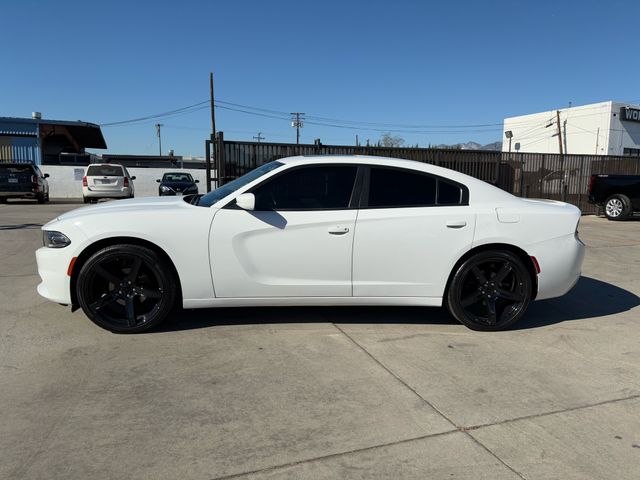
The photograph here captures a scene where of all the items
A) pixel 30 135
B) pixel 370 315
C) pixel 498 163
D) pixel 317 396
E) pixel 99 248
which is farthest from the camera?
pixel 30 135

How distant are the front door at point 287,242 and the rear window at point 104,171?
16.1 meters

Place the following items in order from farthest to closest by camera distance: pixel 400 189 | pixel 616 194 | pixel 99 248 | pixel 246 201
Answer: pixel 616 194 → pixel 400 189 → pixel 99 248 → pixel 246 201

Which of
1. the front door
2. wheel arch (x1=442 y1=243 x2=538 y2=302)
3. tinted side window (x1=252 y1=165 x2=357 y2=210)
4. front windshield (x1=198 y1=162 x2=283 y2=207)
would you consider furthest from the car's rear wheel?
front windshield (x1=198 y1=162 x2=283 y2=207)

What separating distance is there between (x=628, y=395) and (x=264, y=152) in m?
10.4

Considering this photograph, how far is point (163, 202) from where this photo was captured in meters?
4.61

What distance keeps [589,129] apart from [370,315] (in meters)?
41.3

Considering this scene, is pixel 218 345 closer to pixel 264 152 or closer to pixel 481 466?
pixel 481 466

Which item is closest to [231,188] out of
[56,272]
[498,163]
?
[56,272]

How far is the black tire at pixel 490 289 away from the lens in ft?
14.9

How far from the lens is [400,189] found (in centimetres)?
453

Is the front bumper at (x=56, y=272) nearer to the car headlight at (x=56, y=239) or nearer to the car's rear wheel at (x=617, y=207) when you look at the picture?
the car headlight at (x=56, y=239)

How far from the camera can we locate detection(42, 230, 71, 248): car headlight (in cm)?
412

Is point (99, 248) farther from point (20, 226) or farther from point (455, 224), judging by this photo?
point (20, 226)

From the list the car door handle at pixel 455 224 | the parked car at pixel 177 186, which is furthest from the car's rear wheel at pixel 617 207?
the parked car at pixel 177 186
